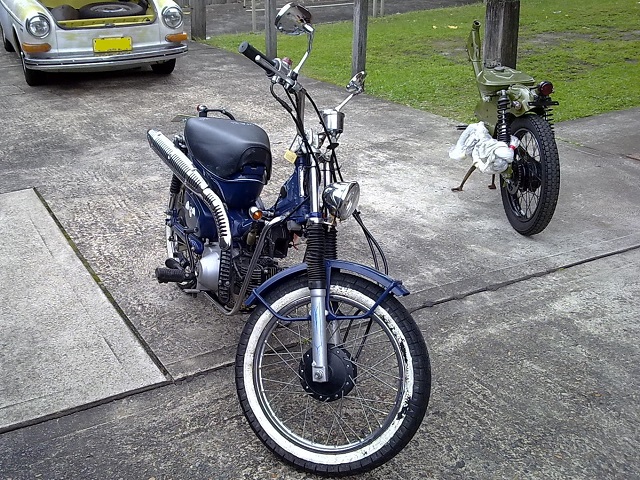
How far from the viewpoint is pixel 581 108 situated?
7.43m

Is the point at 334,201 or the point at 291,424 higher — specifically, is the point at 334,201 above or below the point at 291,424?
above

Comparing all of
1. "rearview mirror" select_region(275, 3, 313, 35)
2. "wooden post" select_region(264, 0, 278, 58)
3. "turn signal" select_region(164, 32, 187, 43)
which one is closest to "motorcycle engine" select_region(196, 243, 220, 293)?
"rearview mirror" select_region(275, 3, 313, 35)

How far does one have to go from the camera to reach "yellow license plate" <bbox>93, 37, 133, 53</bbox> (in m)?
8.10

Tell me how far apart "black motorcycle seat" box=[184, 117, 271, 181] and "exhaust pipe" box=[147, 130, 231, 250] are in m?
0.06

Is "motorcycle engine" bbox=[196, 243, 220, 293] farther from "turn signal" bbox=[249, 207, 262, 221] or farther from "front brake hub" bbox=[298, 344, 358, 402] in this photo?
"front brake hub" bbox=[298, 344, 358, 402]

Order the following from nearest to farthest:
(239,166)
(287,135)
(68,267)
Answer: (239,166), (68,267), (287,135)

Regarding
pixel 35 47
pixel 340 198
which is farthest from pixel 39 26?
pixel 340 198

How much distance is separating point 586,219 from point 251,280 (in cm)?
260

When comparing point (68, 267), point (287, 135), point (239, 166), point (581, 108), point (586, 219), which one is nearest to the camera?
point (239, 166)

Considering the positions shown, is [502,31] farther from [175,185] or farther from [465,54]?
[175,185]

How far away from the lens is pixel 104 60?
26.7 feet

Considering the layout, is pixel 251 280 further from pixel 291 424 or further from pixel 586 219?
pixel 586 219

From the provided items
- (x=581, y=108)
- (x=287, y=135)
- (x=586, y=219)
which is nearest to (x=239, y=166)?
(x=586, y=219)

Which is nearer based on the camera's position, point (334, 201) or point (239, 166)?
point (334, 201)
